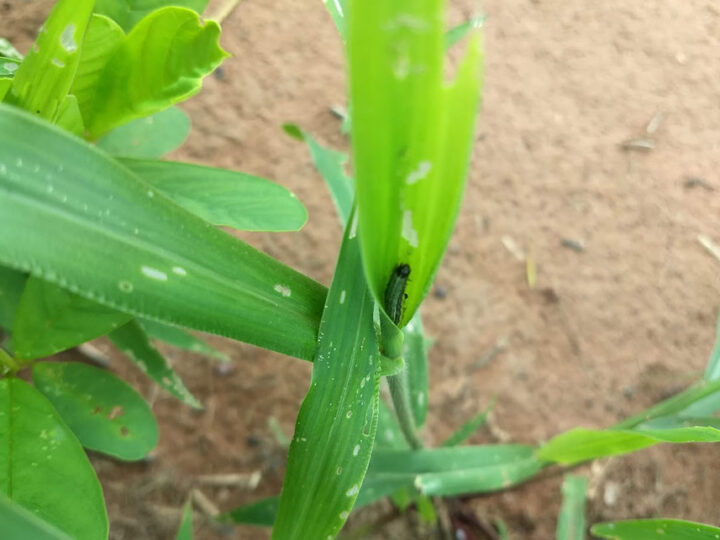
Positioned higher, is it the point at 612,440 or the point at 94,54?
the point at 94,54

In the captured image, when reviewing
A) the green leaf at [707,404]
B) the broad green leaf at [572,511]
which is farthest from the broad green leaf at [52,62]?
the broad green leaf at [572,511]

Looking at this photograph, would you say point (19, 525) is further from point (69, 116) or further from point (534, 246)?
point (534, 246)

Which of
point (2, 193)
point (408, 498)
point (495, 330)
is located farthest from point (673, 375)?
point (2, 193)

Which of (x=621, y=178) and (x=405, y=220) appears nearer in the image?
(x=405, y=220)

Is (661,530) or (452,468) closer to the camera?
(661,530)

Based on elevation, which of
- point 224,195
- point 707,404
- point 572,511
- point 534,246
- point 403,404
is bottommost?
point 572,511

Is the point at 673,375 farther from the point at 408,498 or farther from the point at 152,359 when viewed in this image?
the point at 152,359

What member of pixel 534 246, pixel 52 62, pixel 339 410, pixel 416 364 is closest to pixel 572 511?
pixel 416 364
